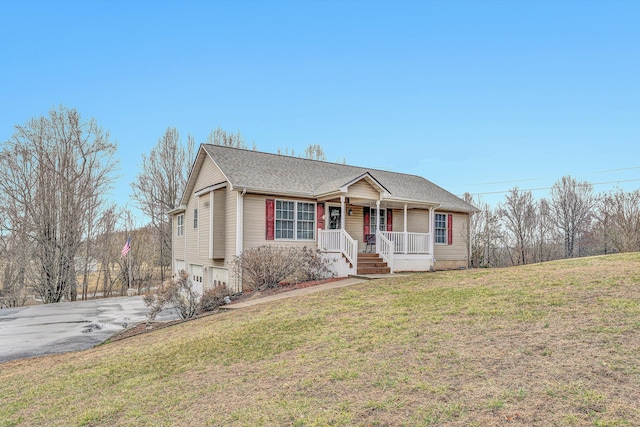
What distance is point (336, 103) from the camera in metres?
22.0

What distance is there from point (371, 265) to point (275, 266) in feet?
12.8

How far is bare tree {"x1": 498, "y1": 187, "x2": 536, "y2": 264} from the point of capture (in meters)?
31.1

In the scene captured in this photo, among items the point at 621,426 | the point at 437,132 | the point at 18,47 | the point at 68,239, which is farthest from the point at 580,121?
the point at 68,239

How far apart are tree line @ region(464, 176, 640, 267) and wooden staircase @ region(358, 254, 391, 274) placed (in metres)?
13.1

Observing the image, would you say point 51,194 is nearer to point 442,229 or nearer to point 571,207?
point 442,229

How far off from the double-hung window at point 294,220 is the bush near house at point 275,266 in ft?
3.00

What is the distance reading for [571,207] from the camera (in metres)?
34.0

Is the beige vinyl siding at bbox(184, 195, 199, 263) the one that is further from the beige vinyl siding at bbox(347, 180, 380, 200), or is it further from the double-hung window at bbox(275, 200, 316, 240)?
the beige vinyl siding at bbox(347, 180, 380, 200)

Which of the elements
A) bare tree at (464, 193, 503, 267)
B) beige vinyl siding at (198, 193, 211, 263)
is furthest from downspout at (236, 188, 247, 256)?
bare tree at (464, 193, 503, 267)

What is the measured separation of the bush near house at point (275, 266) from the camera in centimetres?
1314

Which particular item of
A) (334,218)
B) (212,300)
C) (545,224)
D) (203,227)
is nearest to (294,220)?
(334,218)

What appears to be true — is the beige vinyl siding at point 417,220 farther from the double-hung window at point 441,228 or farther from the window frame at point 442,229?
the double-hung window at point 441,228

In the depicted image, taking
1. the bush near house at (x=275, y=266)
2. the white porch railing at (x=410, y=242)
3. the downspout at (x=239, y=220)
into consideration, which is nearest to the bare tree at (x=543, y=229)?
the white porch railing at (x=410, y=242)

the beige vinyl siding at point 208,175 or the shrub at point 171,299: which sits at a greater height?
the beige vinyl siding at point 208,175
